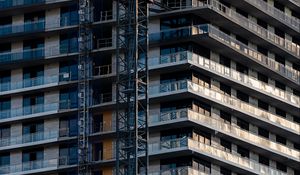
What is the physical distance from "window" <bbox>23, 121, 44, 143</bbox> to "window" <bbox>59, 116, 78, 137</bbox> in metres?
2.00

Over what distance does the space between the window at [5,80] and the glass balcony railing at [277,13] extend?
78.4 ft

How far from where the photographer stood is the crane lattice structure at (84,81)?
463ft

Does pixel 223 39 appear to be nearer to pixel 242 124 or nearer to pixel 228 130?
pixel 228 130

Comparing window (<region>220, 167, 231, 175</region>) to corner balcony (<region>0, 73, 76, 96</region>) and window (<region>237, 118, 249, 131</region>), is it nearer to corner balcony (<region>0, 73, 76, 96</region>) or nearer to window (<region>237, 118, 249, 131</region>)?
window (<region>237, 118, 249, 131</region>)

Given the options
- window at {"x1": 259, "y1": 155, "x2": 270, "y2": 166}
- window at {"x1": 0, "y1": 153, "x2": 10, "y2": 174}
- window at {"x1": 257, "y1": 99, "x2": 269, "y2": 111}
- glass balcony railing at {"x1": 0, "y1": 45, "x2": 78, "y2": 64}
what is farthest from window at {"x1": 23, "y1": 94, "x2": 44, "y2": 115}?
window at {"x1": 259, "y1": 155, "x2": 270, "y2": 166}

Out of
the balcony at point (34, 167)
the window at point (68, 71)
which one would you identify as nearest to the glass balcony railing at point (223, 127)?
the window at point (68, 71)

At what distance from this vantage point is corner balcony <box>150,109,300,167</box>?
138 metres

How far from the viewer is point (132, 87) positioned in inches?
5458

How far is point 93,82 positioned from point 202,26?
37.1 feet

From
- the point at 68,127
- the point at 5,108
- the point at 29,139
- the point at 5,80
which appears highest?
the point at 5,80

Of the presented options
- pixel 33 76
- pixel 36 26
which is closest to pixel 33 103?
pixel 33 76

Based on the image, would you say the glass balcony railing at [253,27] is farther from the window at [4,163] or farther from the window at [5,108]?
the window at [4,163]

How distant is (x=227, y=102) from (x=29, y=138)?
18.7m

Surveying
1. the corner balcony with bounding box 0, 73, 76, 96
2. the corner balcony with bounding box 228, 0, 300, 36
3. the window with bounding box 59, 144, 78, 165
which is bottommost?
the window with bounding box 59, 144, 78, 165
